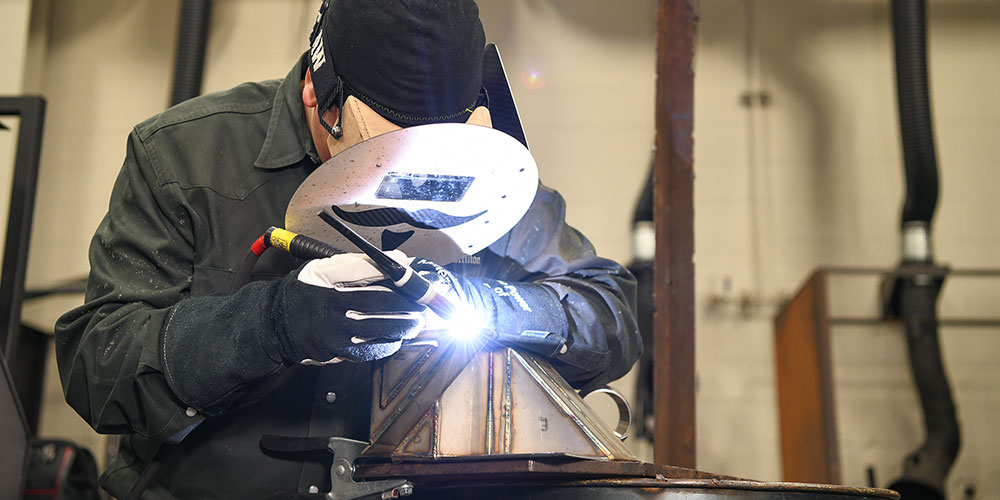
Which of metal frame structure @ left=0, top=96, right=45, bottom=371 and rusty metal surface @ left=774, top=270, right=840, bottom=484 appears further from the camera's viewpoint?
rusty metal surface @ left=774, top=270, right=840, bottom=484

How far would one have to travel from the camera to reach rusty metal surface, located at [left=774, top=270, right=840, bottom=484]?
3975 millimetres

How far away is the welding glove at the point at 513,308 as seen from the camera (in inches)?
53.1

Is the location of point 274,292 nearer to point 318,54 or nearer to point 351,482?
point 351,482

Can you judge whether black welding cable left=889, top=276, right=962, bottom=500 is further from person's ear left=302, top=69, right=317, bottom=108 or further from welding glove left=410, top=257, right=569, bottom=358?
person's ear left=302, top=69, right=317, bottom=108

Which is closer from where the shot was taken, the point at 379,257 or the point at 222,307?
the point at 379,257

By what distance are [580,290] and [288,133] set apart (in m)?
0.57

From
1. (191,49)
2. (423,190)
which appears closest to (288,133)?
(423,190)

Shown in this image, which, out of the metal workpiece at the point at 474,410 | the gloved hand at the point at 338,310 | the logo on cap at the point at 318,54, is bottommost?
the metal workpiece at the point at 474,410

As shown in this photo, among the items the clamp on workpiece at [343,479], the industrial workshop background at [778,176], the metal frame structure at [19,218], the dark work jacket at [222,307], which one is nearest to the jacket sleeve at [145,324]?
the dark work jacket at [222,307]

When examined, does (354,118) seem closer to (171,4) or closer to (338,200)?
(338,200)

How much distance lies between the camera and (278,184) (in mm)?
1667

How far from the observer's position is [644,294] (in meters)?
4.14

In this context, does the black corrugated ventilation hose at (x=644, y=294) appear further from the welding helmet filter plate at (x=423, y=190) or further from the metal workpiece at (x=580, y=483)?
the metal workpiece at (x=580, y=483)

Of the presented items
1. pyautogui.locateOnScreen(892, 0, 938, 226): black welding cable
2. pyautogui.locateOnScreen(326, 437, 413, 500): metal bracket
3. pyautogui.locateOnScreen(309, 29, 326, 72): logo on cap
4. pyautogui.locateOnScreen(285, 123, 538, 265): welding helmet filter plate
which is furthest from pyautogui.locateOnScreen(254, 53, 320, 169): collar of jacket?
pyautogui.locateOnScreen(892, 0, 938, 226): black welding cable
